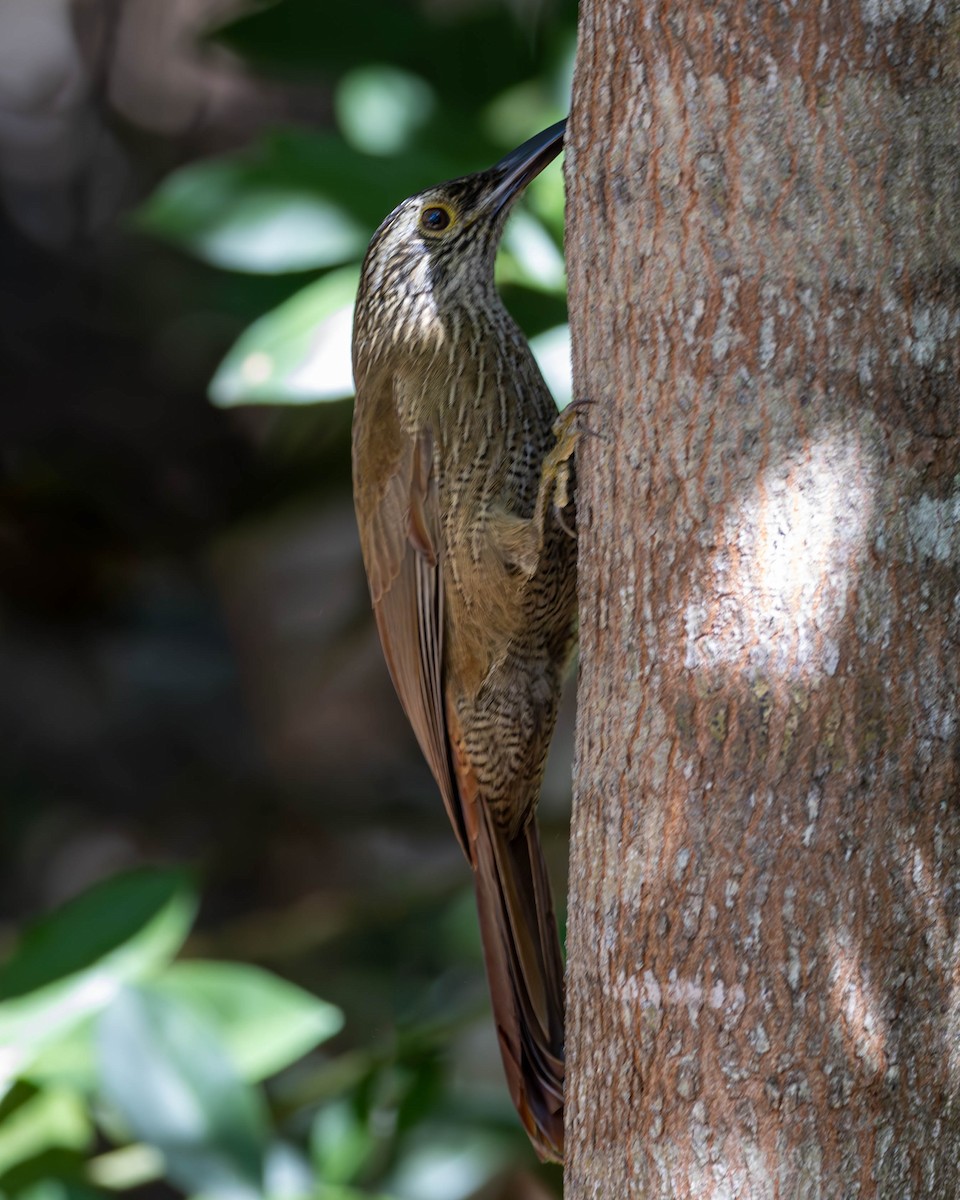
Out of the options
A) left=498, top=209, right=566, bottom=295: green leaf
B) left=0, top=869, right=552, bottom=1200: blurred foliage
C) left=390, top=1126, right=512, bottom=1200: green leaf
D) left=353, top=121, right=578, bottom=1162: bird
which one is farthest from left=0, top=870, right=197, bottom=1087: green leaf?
left=498, top=209, right=566, bottom=295: green leaf

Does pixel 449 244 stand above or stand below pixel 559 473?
above

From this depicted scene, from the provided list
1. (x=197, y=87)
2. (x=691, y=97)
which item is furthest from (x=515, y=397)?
(x=197, y=87)

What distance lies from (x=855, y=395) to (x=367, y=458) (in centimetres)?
121

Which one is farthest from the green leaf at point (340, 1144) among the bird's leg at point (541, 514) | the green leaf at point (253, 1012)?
the bird's leg at point (541, 514)

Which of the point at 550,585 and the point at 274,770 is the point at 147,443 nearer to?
the point at 274,770

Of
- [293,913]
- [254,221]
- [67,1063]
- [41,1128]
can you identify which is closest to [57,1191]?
[41,1128]

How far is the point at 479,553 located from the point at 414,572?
18cm

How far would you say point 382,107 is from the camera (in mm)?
2994

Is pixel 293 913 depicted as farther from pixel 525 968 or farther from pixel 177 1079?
pixel 525 968

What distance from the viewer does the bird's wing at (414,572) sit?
2334mm

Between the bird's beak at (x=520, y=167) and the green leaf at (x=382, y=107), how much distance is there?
0.55 metres

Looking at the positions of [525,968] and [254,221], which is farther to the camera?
[254,221]

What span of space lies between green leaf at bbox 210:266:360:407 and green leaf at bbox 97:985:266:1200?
106 centimetres

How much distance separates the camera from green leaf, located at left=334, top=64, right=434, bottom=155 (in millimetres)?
2945
